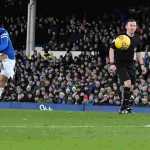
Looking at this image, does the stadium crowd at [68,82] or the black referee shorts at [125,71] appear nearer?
the black referee shorts at [125,71]

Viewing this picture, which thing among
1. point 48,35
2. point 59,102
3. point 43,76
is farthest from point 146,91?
point 48,35

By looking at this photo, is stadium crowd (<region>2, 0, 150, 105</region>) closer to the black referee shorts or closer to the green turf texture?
the black referee shorts

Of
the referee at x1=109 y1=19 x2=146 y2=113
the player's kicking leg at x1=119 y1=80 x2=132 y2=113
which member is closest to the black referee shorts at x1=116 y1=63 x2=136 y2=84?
the referee at x1=109 y1=19 x2=146 y2=113

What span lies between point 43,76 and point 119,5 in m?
7.87

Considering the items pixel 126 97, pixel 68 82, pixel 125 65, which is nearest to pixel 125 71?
pixel 125 65

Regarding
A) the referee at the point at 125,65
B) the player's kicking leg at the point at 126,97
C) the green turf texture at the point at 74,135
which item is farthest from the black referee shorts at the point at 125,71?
the green turf texture at the point at 74,135

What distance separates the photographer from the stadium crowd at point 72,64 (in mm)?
25606

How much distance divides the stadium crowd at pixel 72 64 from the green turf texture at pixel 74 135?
35.8ft

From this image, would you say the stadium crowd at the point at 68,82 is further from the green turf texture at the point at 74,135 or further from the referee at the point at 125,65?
the green turf texture at the point at 74,135

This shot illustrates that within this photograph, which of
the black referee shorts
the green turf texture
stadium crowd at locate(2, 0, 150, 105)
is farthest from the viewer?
stadium crowd at locate(2, 0, 150, 105)

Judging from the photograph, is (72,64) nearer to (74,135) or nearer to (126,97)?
(126,97)

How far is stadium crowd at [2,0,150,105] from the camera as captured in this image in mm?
25606

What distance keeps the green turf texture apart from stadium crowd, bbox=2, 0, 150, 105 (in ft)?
35.8

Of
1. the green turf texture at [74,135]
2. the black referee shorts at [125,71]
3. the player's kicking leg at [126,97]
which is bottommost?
the green turf texture at [74,135]
